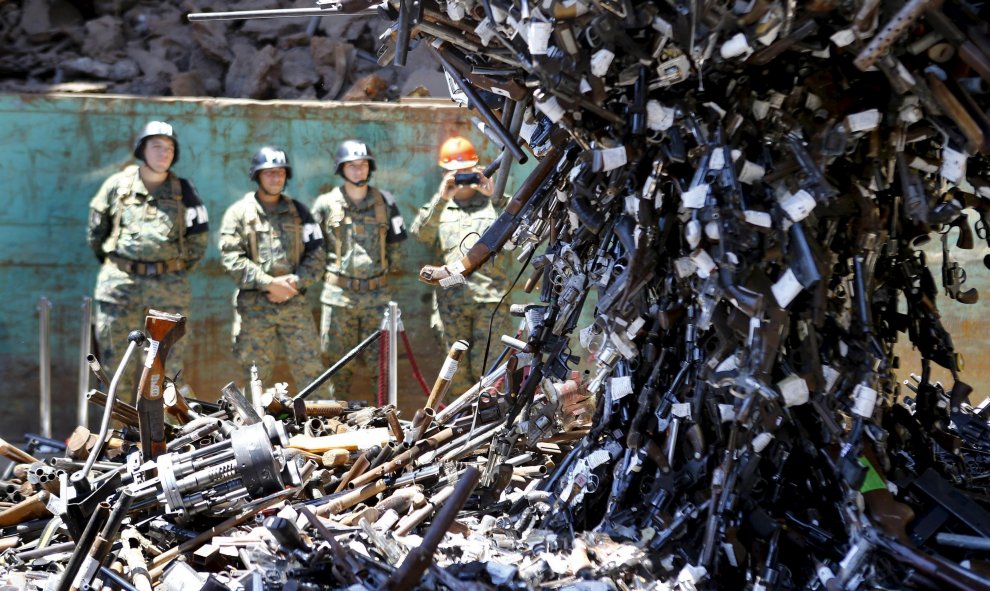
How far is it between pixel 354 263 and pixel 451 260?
0.73 m

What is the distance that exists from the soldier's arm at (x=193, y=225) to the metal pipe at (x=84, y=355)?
76cm

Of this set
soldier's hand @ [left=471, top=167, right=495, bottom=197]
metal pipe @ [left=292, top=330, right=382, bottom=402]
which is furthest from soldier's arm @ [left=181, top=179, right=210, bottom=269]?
metal pipe @ [left=292, top=330, right=382, bottom=402]

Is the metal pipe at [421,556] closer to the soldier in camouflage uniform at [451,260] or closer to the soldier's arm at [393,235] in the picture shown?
the soldier in camouflage uniform at [451,260]

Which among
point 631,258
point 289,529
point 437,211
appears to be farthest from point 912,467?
point 437,211

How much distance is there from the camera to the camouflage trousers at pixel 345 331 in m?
8.81

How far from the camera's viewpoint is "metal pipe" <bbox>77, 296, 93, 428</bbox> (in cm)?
797

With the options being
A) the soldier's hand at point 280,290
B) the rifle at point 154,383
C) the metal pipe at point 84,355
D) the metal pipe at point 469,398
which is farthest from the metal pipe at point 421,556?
the soldier's hand at point 280,290

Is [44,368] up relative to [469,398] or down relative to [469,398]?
down

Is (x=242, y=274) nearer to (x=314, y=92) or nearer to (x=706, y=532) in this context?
(x=314, y=92)

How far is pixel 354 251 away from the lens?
345 inches

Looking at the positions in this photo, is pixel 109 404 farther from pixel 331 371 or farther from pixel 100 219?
pixel 100 219

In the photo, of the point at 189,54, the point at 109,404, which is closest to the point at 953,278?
the point at 109,404

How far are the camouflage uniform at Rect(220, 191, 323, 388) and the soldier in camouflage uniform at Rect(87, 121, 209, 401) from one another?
1.23 ft

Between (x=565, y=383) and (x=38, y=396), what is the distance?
5.44 metres
